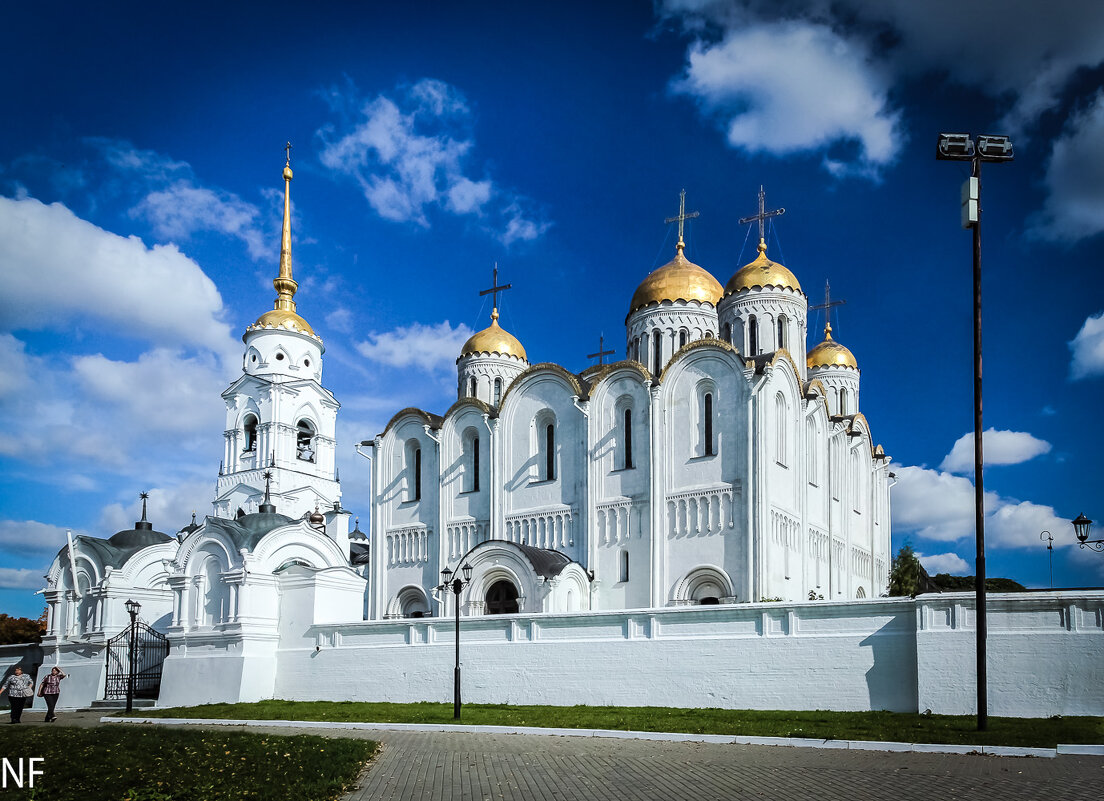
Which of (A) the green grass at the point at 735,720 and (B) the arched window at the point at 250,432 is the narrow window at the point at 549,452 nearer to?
(A) the green grass at the point at 735,720

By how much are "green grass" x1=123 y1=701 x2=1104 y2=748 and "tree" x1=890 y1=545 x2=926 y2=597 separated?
17467mm

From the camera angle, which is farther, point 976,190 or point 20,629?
point 20,629

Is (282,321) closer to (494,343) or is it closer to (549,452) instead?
(494,343)

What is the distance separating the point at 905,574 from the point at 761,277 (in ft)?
38.3

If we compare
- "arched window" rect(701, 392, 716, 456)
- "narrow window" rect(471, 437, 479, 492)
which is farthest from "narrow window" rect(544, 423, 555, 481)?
"arched window" rect(701, 392, 716, 456)

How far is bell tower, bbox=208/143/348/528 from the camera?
151 ft

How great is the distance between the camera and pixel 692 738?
1488 cm

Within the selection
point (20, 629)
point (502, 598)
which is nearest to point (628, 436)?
point (502, 598)

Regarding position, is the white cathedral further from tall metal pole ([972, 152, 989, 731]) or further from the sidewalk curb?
tall metal pole ([972, 152, 989, 731])

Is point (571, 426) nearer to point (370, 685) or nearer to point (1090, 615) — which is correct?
point (370, 685)

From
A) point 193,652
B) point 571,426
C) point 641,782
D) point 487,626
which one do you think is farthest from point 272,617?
point 641,782

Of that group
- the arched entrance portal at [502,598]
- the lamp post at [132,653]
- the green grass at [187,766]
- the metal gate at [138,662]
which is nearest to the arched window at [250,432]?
the metal gate at [138,662]

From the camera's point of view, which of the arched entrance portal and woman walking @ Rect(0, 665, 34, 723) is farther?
the arched entrance portal

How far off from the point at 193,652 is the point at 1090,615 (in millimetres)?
21999
